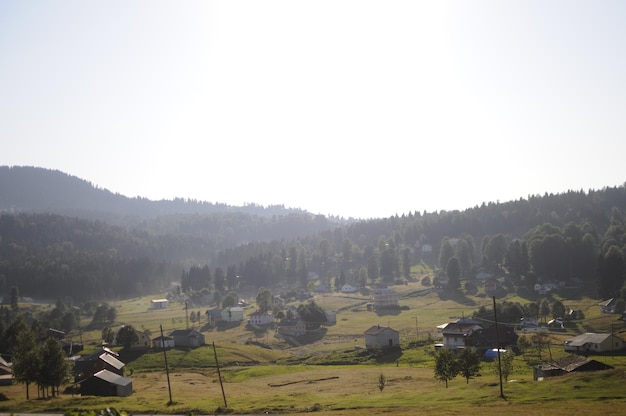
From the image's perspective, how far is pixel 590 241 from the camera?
145750 mm

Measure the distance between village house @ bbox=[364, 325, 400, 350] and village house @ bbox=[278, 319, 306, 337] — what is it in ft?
95.7

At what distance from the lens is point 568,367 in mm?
58000

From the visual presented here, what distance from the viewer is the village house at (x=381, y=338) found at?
93312mm

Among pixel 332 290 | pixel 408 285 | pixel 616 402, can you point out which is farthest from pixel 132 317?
pixel 616 402

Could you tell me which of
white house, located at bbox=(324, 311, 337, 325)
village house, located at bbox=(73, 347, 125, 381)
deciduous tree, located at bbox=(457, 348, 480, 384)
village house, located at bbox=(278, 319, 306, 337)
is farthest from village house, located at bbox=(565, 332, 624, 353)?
white house, located at bbox=(324, 311, 337, 325)

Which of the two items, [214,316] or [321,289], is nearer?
[214,316]

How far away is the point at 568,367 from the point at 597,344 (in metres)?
19.8

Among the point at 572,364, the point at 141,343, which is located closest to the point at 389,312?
the point at 141,343

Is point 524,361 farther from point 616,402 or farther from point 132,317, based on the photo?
point 132,317

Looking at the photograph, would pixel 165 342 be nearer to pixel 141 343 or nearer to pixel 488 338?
pixel 141 343

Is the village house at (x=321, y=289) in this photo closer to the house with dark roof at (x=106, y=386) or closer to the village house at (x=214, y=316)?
the village house at (x=214, y=316)

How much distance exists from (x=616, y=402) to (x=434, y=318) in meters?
79.1

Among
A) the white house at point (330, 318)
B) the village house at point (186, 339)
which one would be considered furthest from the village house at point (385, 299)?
the village house at point (186, 339)

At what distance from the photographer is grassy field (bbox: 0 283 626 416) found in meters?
46.2
